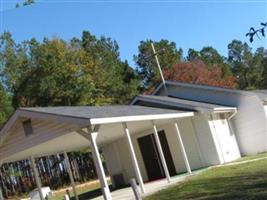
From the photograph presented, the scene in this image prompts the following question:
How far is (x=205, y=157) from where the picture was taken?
79.4 feet

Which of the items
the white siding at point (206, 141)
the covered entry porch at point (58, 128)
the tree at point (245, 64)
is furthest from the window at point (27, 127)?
the tree at point (245, 64)

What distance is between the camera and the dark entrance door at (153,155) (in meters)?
24.8

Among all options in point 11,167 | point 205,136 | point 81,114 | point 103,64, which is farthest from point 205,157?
point 103,64

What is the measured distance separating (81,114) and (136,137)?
9832 mm

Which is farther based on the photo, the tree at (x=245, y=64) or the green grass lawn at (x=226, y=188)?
the tree at (x=245, y=64)

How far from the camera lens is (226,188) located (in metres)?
13.6

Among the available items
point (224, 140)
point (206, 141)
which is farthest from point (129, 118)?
point (224, 140)

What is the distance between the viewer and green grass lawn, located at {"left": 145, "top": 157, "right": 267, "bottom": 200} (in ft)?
39.4

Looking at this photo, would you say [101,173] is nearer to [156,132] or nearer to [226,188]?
[226,188]

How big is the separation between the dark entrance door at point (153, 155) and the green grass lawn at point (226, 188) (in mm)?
7168

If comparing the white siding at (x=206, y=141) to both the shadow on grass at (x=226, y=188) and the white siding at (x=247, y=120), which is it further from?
the shadow on grass at (x=226, y=188)

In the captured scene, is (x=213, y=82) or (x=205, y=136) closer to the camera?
(x=205, y=136)

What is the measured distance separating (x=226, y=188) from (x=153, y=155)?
11477 mm

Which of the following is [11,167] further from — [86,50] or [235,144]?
[235,144]
